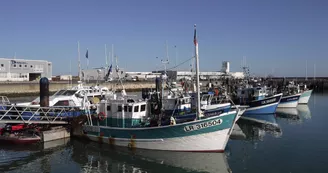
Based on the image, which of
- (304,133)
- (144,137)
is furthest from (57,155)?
(304,133)

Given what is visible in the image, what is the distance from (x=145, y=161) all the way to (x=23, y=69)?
66.9m

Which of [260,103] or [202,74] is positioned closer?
[260,103]

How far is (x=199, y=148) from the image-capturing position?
16469 mm

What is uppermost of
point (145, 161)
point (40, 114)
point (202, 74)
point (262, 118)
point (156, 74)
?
point (202, 74)

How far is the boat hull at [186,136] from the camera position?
1567cm

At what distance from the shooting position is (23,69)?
72.4m

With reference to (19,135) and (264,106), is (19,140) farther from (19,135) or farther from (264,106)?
(264,106)

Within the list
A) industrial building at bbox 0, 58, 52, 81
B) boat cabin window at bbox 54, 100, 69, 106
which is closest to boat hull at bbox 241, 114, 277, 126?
boat cabin window at bbox 54, 100, 69, 106

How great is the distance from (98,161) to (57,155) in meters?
2.81

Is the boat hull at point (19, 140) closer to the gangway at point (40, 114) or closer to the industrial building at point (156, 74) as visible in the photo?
the gangway at point (40, 114)

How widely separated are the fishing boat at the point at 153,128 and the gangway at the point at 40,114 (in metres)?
2.19

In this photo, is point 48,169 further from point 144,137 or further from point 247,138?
point 247,138

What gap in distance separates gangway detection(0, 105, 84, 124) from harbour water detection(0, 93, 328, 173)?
5.66 feet

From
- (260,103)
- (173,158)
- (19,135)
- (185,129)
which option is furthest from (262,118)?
(19,135)
